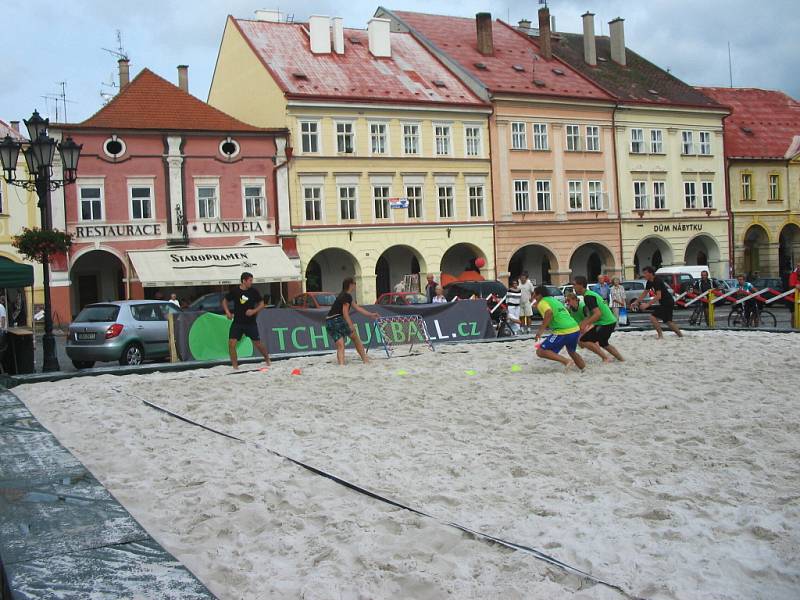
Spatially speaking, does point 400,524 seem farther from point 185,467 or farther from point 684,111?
point 684,111

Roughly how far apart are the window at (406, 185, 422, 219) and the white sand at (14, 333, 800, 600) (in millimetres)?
30654

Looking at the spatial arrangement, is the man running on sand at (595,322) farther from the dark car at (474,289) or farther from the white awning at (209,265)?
the white awning at (209,265)

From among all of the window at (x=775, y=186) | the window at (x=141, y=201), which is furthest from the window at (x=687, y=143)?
the window at (x=141, y=201)

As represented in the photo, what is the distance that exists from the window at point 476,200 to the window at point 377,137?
5.03 meters

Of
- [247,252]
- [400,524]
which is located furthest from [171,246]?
[400,524]

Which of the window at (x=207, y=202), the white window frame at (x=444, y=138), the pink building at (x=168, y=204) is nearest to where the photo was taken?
the pink building at (x=168, y=204)

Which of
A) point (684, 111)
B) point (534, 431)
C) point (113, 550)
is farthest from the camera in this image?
point (684, 111)

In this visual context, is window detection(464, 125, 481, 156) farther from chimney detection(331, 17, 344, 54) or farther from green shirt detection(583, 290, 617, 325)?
green shirt detection(583, 290, 617, 325)

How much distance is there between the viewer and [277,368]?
17.3 m

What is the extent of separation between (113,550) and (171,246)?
35.3m

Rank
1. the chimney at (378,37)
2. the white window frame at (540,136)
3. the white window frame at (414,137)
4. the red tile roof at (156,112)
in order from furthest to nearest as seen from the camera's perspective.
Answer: the white window frame at (540,136), the chimney at (378,37), the white window frame at (414,137), the red tile roof at (156,112)

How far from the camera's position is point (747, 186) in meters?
55.3

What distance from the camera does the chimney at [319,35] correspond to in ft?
149

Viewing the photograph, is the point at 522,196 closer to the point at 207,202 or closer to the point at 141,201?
the point at 207,202
